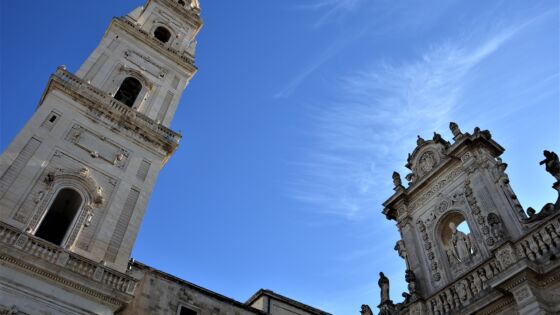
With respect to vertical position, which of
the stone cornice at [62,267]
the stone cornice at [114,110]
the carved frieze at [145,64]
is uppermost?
the carved frieze at [145,64]

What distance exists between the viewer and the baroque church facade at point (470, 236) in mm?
12820

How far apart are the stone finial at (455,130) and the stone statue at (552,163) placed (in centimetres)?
397

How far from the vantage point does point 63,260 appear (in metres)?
14.1

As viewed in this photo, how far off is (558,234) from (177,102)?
17938mm

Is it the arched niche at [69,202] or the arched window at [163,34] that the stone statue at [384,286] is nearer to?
the arched niche at [69,202]

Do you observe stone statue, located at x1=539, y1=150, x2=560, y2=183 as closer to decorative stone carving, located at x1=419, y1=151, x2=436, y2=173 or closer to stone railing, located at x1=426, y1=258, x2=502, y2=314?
stone railing, located at x1=426, y1=258, x2=502, y2=314

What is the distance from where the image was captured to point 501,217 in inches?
598

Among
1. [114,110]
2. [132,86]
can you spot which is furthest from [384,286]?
[132,86]

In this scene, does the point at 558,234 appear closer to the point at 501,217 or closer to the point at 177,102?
the point at 501,217

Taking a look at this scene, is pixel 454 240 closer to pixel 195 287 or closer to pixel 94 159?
pixel 195 287

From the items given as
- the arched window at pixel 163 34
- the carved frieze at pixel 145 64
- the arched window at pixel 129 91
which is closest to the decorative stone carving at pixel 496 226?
the arched window at pixel 129 91

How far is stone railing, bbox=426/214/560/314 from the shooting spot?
13.1 metres

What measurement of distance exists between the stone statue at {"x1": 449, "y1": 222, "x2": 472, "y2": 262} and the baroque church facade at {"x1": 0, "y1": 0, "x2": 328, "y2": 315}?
27.7 ft

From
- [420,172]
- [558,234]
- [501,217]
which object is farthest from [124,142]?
[558,234]
